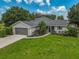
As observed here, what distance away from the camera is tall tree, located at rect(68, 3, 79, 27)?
121 ft

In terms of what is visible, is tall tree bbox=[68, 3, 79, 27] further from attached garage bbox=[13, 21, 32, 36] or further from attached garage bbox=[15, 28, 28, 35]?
attached garage bbox=[15, 28, 28, 35]

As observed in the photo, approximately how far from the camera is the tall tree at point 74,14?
36931mm

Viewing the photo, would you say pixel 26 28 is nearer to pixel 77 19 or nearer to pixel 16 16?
pixel 16 16

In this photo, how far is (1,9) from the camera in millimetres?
45250

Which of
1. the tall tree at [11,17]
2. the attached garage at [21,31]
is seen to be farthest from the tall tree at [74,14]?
the tall tree at [11,17]

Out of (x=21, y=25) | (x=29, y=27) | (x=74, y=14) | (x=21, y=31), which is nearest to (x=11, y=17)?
(x=21, y=25)

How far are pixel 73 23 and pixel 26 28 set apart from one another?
1443 centimetres

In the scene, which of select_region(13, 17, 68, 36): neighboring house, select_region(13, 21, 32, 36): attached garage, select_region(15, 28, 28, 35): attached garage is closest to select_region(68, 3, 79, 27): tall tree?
select_region(13, 17, 68, 36): neighboring house

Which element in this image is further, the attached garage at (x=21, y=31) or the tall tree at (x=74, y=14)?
the tall tree at (x=74, y=14)

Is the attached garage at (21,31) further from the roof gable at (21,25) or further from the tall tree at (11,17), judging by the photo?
the tall tree at (11,17)

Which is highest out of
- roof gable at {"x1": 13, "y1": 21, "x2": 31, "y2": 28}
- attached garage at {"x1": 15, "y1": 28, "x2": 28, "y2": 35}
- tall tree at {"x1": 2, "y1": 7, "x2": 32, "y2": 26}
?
tall tree at {"x1": 2, "y1": 7, "x2": 32, "y2": 26}

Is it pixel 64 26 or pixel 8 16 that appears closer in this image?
pixel 64 26

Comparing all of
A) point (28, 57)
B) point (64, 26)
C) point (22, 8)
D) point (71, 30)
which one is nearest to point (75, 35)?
point (71, 30)

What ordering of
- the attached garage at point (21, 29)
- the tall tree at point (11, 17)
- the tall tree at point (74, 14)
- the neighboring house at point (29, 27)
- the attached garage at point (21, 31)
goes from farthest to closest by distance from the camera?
the tall tree at point (11, 17) → the tall tree at point (74, 14) → the attached garage at point (21, 31) → the neighboring house at point (29, 27) → the attached garage at point (21, 29)
